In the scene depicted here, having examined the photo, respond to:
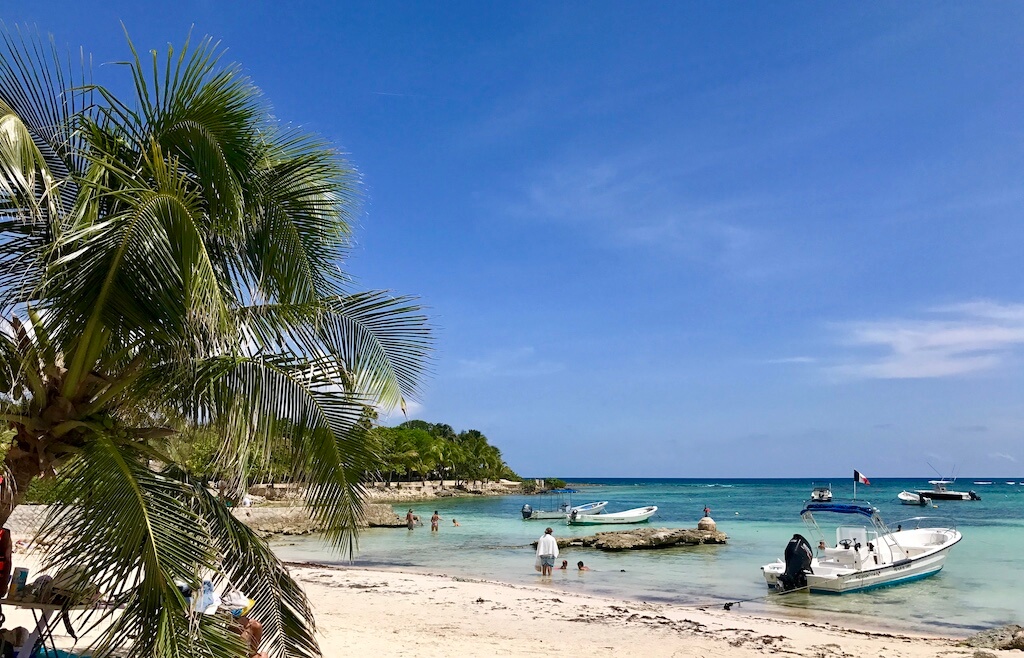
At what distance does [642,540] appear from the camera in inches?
1195

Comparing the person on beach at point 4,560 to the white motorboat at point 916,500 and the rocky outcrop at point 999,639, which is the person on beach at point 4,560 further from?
the white motorboat at point 916,500

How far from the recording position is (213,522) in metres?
6.00

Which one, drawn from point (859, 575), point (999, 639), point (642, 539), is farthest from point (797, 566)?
point (642, 539)

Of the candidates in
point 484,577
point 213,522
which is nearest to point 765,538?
point 484,577

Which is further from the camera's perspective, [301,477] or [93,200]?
[301,477]

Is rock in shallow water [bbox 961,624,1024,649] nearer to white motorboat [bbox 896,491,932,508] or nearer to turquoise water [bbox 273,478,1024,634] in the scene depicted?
turquoise water [bbox 273,478,1024,634]

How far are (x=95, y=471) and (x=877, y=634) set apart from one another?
14.5m

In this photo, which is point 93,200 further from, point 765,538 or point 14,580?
point 765,538

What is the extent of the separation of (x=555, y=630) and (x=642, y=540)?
18.1m

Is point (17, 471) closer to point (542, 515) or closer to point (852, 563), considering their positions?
point (852, 563)

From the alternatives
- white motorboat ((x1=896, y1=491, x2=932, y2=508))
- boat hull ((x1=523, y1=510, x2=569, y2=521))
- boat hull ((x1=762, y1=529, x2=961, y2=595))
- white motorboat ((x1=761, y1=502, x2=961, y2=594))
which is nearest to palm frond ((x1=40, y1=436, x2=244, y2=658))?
white motorboat ((x1=761, y1=502, x2=961, y2=594))

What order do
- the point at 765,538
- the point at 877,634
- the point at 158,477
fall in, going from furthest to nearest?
the point at 765,538, the point at 877,634, the point at 158,477

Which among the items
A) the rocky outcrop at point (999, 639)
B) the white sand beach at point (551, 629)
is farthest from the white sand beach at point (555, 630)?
the rocky outcrop at point (999, 639)

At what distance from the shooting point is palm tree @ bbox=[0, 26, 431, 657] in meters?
4.11
